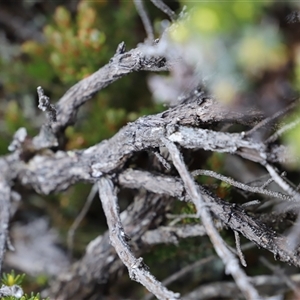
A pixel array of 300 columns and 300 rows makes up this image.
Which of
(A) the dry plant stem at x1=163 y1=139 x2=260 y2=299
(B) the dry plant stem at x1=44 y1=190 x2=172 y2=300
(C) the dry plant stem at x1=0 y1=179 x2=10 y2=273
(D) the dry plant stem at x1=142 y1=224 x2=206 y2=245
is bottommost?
(A) the dry plant stem at x1=163 y1=139 x2=260 y2=299

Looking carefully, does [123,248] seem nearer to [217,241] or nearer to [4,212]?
[217,241]

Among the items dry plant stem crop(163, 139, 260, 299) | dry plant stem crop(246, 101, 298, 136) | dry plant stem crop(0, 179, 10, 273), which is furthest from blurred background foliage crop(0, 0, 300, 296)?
dry plant stem crop(0, 179, 10, 273)

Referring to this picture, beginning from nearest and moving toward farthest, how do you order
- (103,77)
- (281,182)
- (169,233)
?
(281,182)
(103,77)
(169,233)

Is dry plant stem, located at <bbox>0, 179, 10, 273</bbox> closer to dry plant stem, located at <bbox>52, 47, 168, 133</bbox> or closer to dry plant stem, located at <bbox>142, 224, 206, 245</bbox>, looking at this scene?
dry plant stem, located at <bbox>52, 47, 168, 133</bbox>

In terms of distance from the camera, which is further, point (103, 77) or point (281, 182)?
point (103, 77)

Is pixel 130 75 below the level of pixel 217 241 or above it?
above

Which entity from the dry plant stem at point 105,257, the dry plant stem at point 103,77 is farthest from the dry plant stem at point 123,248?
the dry plant stem at point 103,77

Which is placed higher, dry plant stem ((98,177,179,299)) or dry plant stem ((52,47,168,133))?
dry plant stem ((52,47,168,133))

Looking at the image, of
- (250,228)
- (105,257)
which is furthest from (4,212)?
(250,228)
